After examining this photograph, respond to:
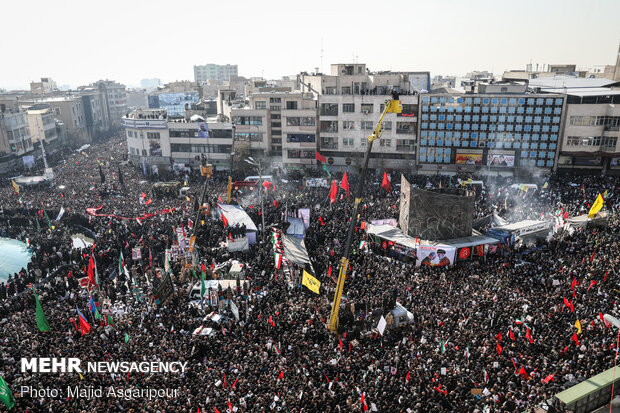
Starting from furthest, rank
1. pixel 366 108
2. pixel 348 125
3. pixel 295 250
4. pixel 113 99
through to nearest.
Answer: pixel 113 99
pixel 348 125
pixel 366 108
pixel 295 250

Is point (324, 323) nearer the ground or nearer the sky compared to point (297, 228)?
nearer the ground

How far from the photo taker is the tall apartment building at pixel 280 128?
54.8 meters

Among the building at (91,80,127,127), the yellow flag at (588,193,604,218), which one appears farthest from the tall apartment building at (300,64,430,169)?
the building at (91,80,127,127)

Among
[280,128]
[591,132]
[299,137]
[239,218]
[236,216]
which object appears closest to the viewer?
[239,218]

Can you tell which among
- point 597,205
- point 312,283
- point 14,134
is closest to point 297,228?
point 312,283

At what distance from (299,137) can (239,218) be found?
77.5 ft

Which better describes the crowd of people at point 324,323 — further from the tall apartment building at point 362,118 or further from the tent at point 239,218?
the tall apartment building at point 362,118

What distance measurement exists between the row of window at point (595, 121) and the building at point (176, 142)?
3914cm

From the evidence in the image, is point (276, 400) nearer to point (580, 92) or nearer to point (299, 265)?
point (299, 265)

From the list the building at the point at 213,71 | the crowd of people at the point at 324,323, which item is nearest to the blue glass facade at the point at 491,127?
the crowd of people at the point at 324,323

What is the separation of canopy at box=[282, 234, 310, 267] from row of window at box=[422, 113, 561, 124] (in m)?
26.5

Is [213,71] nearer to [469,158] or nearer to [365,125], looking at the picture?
[365,125]

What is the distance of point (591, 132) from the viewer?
46406 millimetres

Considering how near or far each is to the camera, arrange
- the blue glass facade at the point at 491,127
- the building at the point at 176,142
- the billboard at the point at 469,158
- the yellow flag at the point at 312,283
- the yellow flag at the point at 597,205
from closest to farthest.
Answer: the yellow flag at the point at 312,283, the yellow flag at the point at 597,205, the blue glass facade at the point at 491,127, the billboard at the point at 469,158, the building at the point at 176,142
